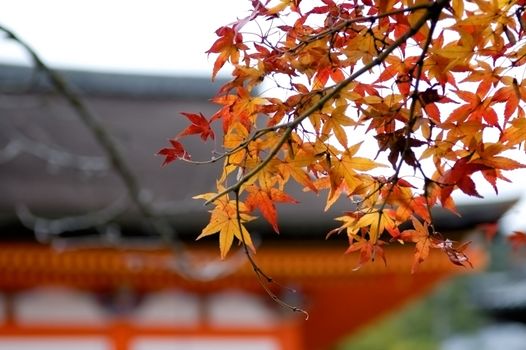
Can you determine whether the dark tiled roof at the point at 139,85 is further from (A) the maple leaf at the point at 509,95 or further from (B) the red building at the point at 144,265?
(A) the maple leaf at the point at 509,95

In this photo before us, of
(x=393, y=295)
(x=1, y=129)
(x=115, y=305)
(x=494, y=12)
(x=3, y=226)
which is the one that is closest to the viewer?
(x=494, y=12)

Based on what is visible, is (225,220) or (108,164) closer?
(225,220)

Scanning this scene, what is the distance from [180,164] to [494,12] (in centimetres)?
423

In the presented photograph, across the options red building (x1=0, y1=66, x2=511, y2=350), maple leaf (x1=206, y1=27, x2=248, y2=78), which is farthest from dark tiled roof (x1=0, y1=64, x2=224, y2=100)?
maple leaf (x1=206, y1=27, x2=248, y2=78)

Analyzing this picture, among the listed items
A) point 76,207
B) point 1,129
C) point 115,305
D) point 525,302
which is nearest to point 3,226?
point 76,207

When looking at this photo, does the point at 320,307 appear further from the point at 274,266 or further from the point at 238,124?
the point at 238,124

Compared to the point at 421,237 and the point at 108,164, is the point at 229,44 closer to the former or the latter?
the point at 421,237

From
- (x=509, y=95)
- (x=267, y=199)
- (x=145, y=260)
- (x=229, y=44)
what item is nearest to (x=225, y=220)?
(x=267, y=199)

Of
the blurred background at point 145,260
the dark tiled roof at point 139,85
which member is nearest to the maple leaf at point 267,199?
the blurred background at point 145,260

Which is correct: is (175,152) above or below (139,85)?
below

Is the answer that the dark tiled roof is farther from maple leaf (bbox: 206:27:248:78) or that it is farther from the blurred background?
maple leaf (bbox: 206:27:248:78)

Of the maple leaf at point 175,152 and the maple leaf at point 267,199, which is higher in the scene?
the maple leaf at point 175,152

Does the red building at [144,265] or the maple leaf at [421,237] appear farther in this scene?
the red building at [144,265]

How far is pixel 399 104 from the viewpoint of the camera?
0.85 metres
